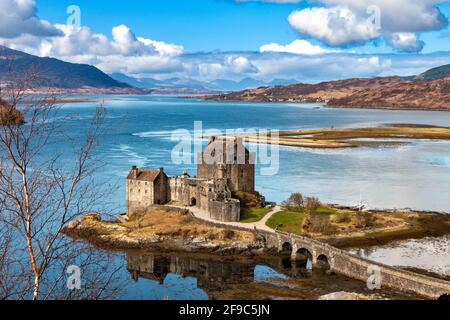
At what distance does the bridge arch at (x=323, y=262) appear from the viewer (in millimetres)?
51725

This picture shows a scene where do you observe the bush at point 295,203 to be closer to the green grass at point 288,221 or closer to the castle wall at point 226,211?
the green grass at point 288,221

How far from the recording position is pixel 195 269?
171ft

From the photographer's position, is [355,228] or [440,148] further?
[440,148]

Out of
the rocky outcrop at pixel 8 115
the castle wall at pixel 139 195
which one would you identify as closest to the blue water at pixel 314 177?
the castle wall at pixel 139 195

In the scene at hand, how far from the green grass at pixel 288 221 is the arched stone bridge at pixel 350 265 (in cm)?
312

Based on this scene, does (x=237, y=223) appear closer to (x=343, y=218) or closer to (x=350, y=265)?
(x=343, y=218)

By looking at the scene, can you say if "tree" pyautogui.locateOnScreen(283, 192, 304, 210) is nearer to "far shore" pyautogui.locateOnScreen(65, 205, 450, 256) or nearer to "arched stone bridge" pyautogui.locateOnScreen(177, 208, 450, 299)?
"far shore" pyautogui.locateOnScreen(65, 205, 450, 256)

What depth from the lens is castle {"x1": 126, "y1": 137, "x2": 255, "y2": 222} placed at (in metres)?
69.3

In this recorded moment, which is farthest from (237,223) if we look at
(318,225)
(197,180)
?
(197,180)

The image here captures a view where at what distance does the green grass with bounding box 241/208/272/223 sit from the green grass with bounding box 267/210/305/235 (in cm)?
143

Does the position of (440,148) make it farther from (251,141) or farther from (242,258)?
(242,258)

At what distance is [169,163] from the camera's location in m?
103
